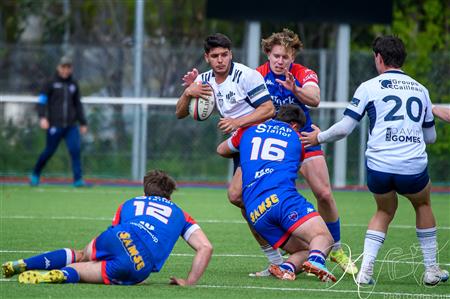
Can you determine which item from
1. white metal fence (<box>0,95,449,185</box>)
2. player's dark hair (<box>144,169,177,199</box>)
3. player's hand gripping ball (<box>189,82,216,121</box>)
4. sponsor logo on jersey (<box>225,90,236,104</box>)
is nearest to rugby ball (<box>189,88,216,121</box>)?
player's hand gripping ball (<box>189,82,216,121</box>)

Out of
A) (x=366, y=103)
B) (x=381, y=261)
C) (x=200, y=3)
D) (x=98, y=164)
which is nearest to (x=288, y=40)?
(x=366, y=103)

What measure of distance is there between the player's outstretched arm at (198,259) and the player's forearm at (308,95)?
6.50 feet

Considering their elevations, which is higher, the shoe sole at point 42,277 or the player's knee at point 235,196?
the player's knee at point 235,196

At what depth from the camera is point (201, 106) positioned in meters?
9.63

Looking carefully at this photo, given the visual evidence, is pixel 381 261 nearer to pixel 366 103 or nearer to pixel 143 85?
pixel 366 103

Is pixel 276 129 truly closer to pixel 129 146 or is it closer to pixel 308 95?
pixel 308 95

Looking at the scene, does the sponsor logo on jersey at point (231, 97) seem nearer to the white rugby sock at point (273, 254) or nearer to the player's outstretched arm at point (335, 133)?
the player's outstretched arm at point (335, 133)

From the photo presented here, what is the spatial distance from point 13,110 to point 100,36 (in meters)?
7.37

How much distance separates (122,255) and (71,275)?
1.40 ft

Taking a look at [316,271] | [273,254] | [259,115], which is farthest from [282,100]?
[316,271]

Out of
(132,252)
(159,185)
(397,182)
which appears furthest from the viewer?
(397,182)

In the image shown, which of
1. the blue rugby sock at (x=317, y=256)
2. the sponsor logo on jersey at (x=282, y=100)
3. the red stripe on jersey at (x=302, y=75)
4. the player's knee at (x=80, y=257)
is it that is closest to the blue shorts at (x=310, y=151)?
the sponsor logo on jersey at (x=282, y=100)

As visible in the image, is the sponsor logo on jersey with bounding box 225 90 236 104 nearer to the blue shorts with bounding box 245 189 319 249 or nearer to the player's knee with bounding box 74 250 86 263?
the blue shorts with bounding box 245 189 319 249

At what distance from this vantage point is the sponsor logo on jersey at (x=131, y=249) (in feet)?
26.2
